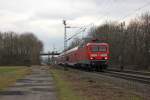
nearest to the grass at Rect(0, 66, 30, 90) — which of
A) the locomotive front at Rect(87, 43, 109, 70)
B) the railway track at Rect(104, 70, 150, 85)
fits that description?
the locomotive front at Rect(87, 43, 109, 70)

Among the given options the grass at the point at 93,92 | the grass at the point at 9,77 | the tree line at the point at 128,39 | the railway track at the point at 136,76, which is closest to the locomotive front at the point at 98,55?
the railway track at the point at 136,76

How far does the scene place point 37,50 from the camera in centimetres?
15150

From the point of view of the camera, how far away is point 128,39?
79812 millimetres

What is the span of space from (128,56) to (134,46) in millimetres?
2921

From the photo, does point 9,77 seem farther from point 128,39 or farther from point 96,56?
point 128,39

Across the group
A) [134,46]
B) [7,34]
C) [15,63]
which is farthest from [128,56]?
[7,34]

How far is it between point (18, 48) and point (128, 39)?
81261 mm

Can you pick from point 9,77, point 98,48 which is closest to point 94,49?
point 98,48

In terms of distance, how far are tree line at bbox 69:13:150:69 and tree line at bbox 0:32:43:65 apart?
58.0 metres

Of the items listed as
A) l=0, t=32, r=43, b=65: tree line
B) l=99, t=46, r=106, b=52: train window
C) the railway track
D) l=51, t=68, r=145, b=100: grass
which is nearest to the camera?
l=51, t=68, r=145, b=100: grass

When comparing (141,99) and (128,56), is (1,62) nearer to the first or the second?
(128,56)

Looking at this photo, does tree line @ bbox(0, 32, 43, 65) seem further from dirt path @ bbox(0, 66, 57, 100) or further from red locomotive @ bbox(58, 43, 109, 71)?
dirt path @ bbox(0, 66, 57, 100)

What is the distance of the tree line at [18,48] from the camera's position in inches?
5640

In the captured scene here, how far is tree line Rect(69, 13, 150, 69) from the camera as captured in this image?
66.5 m
